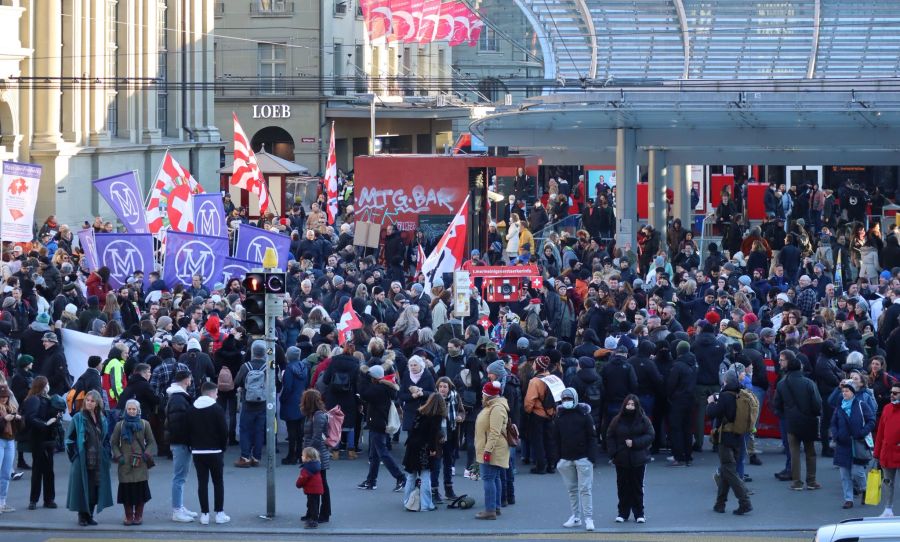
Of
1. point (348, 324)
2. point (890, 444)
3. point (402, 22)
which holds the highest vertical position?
point (402, 22)

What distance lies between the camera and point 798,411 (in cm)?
1720

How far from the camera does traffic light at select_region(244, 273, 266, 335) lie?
1658 cm

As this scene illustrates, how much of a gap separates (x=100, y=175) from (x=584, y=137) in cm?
1685

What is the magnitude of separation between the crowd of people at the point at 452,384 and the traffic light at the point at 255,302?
81cm

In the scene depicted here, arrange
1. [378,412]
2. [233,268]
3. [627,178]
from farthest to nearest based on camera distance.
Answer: [627,178], [233,268], [378,412]

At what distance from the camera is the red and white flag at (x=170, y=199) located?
97.7 ft

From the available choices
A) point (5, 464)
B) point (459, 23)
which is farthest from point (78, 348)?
point (459, 23)

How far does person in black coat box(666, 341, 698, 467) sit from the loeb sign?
49309 millimetres

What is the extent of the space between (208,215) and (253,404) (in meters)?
11.6

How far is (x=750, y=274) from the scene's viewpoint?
28.7 metres

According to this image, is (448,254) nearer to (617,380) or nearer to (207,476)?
(617,380)

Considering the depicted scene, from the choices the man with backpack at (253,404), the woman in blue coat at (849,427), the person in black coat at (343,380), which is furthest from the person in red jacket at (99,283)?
the woman in blue coat at (849,427)

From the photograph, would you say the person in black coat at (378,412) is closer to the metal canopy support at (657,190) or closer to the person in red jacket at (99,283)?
the person in red jacket at (99,283)

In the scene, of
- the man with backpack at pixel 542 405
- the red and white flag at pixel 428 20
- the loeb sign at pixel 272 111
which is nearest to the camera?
the man with backpack at pixel 542 405
